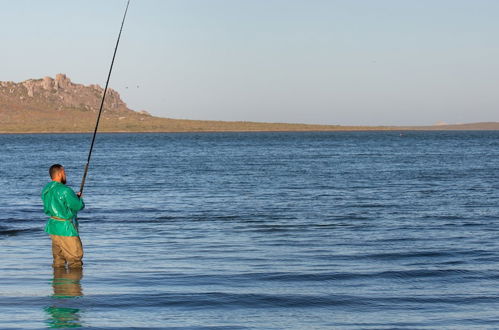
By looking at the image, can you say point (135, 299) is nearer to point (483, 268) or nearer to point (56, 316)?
point (56, 316)

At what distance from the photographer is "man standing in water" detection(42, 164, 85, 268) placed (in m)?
11.4

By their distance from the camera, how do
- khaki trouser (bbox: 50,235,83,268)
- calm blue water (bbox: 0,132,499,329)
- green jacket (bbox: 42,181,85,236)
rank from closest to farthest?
calm blue water (bbox: 0,132,499,329)
green jacket (bbox: 42,181,85,236)
khaki trouser (bbox: 50,235,83,268)

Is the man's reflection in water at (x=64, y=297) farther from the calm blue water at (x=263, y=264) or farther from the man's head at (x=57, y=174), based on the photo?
the man's head at (x=57, y=174)

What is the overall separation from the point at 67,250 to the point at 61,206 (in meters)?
0.86

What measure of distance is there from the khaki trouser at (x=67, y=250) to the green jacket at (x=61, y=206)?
5.9 inches

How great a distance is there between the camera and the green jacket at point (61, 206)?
11.4 meters

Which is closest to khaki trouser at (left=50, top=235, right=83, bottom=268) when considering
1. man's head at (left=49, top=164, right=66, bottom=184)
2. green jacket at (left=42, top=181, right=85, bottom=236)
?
green jacket at (left=42, top=181, right=85, bottom=236)

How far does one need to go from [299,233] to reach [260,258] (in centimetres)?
425

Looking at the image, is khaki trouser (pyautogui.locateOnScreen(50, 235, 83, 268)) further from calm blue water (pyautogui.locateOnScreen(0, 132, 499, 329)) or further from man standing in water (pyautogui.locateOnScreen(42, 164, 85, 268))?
calm blue water (pyautogui.locateOnScreen(0, 132, 499, 329))

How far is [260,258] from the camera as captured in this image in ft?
49.0

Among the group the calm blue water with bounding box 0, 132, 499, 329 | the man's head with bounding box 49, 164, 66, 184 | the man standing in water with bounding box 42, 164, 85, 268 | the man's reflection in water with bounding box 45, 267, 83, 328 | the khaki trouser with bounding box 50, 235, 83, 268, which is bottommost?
the calm blue water with bounding box 0, 132, 499, 329

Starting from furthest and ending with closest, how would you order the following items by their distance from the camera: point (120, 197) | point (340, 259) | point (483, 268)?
point (120, 197) < point (340, 259) < point (483, 268)

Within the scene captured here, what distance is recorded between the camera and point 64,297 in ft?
35.9

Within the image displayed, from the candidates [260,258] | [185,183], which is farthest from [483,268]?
[185,183]
